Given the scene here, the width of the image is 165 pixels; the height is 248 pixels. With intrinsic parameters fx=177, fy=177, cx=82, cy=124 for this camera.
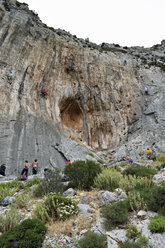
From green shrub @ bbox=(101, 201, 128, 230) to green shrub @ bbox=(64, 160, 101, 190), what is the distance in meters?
3.17

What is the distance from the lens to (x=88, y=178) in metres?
9.25

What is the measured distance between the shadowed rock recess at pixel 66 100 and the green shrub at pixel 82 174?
6.14 metres

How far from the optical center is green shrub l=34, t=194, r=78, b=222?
18.4ft

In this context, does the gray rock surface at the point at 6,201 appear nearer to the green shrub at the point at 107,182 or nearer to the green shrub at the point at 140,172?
the green shrub at the point at 107,182

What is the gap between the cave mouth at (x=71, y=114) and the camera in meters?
25.2

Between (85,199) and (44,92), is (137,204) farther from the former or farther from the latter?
(44,92)

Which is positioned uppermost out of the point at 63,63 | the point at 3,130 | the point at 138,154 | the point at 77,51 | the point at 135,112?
the point at 77,51

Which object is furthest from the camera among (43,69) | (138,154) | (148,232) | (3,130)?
(43,69)

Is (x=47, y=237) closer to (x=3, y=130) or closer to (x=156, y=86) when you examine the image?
(x=3, y=130)

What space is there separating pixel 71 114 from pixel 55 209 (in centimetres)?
2125

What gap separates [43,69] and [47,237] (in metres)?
21.4

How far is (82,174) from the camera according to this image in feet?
31.0

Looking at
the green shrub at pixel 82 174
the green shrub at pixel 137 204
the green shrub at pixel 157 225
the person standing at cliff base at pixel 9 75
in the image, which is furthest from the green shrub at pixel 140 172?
the person standing at cliff base at pixel 9 75

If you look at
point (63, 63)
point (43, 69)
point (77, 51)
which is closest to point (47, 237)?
point (43, 69)
